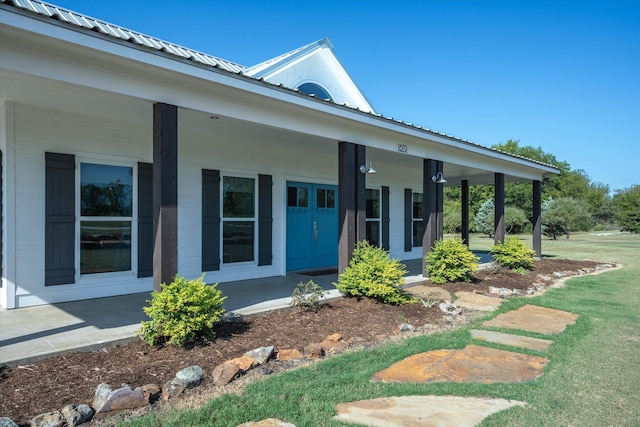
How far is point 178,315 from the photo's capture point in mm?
4094

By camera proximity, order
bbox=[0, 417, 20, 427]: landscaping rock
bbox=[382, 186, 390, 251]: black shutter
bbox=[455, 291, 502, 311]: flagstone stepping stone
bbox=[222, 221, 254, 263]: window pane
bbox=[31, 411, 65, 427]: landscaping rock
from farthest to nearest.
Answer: bbox=[382, 186, 390, 251]: black shutter
bbox=[222, 221, 254, 263]: window pane
bbox=[455, 291, 502, 311]: flagstone stepping stone
bbox=[31, 411, 65, 427]: landscaping rock
bbox=[0, 417, 20, 427]: landscaping rock

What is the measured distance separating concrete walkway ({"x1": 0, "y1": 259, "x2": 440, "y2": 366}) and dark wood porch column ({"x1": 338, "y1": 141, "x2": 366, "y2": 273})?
2.66ft

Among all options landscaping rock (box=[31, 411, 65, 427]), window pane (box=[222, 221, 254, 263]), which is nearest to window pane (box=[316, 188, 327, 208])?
window pane (box=[222, 221, 254, 263])

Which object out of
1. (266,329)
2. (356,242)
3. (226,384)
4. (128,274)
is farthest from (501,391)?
(128,274)

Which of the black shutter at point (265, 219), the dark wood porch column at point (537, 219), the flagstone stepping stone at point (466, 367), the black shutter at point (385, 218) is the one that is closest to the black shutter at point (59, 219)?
the black shutter at point (265, 219)

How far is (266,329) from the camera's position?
4895 mm

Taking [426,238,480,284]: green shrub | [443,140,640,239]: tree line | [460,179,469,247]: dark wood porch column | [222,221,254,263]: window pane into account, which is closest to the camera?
[222,221,254,263]: window pane

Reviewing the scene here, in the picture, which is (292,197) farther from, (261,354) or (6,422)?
(6,422)

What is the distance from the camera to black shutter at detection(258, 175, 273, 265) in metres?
8.63

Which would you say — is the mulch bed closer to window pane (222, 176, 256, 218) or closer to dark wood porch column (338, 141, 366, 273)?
dark wood porch column (338, 141, 366, 273)

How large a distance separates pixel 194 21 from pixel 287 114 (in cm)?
845

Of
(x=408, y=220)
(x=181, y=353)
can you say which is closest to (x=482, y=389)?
(x=181, y=353)

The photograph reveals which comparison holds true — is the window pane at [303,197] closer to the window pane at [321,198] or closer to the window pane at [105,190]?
the window pane at [321,198]

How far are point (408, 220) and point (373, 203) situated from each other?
182 centimetres
